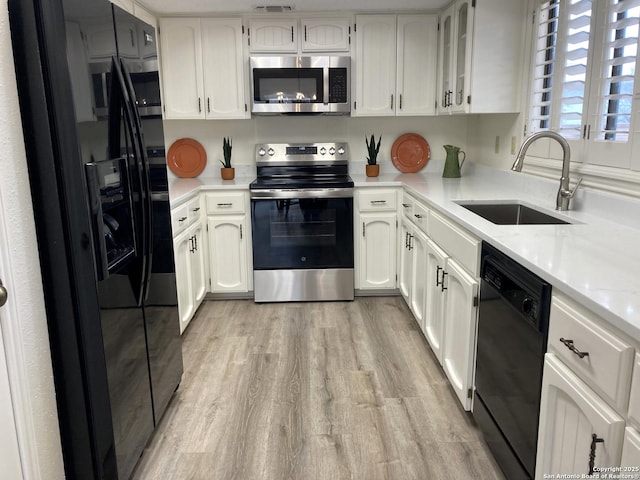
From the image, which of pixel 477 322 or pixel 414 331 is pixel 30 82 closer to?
pixel 477 322

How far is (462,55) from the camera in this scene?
10.7 feet

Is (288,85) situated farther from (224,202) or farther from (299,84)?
(224,202)

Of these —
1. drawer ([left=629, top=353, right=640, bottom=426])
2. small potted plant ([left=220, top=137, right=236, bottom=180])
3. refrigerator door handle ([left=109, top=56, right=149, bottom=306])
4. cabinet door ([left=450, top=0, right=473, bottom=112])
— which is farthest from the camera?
small potted plant ([left=220, top=137, right=236, bottom=180])

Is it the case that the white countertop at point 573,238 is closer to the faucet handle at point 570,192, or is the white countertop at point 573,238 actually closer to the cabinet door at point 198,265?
the faucet handle at point 570,192

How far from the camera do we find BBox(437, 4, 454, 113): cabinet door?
347 centimetres

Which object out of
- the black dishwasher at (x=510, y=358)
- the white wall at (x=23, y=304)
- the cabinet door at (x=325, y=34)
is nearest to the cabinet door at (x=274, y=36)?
the cabinet door at (x=325, y=34)

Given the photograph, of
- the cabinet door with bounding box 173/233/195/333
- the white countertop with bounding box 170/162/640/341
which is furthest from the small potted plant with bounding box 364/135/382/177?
the cabinet door with bounding box 173/233/195/333

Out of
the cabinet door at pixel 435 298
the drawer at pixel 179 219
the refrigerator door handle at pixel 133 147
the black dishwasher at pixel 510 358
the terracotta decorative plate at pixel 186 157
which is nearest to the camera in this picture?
the black dishwasher at pixel 510 358

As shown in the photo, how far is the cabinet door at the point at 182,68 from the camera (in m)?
3.67

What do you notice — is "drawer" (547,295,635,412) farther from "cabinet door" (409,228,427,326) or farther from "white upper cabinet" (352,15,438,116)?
"white upper cabinet" (352,15,438,116)

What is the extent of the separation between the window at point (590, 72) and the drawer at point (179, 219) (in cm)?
211

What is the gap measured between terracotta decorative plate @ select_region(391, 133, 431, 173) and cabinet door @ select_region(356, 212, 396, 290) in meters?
0.71

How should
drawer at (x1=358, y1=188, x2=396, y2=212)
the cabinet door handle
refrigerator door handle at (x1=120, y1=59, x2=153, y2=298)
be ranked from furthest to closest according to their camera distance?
drawer at (x1=358, y1=188, x2=396, y2=212) → refrigerator door handle at (x1=120, y1=59, x2=153, y2=298) → the cabinet door handle

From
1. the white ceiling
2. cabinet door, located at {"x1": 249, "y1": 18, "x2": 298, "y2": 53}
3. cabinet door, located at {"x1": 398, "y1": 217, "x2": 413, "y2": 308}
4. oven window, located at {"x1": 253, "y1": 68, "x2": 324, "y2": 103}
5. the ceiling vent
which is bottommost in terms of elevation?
cabinet door, located at {"x1": 398, "y1": 217, "x2": 413, "y2": 308}
